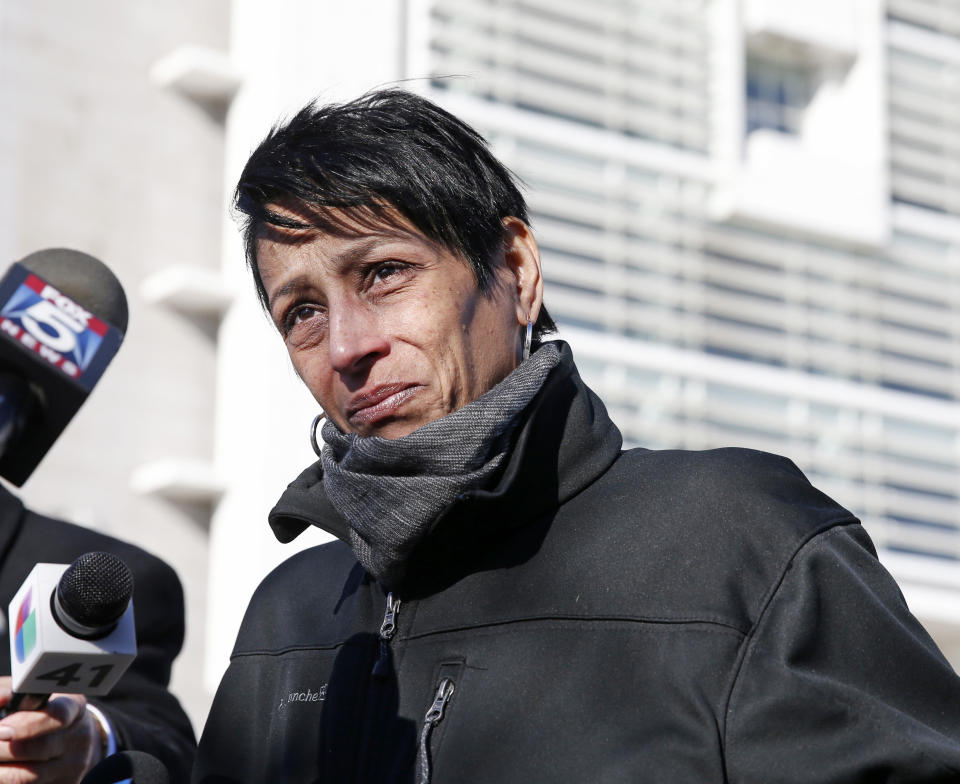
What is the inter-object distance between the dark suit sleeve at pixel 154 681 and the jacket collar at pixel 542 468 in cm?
89

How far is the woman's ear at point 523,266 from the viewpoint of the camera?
6.53ft

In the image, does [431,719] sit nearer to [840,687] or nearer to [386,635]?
[386,635]

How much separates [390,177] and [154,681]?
4.51 ft

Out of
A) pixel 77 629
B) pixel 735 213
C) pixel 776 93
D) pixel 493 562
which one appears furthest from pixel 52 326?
pixel 776 93

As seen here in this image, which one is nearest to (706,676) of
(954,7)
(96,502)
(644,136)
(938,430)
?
(96,502)

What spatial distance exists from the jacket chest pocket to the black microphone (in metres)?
0.34

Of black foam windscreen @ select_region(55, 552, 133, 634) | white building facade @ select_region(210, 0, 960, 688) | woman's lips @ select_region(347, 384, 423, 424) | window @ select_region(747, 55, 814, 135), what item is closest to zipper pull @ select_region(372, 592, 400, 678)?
woman's lips @ select_region(347, 384, 423, 424)

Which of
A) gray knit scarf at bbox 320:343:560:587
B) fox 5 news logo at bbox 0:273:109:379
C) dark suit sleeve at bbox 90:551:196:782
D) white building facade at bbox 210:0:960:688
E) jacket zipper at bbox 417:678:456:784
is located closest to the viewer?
jacket zipper at bbox 417:678:456:784

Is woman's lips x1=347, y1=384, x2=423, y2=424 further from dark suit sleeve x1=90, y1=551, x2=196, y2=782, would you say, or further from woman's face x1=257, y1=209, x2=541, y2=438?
dark suit sleeve x1=90, y1=551, x2=196, y2=782

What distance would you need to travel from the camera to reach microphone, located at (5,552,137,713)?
1.50m

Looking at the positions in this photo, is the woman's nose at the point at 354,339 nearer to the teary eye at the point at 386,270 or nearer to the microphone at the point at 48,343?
the teary eye at the point at 386,270

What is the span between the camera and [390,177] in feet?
6.17

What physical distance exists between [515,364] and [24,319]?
625 mm

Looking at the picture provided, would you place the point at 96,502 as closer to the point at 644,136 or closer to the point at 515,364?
the point at 644,136
